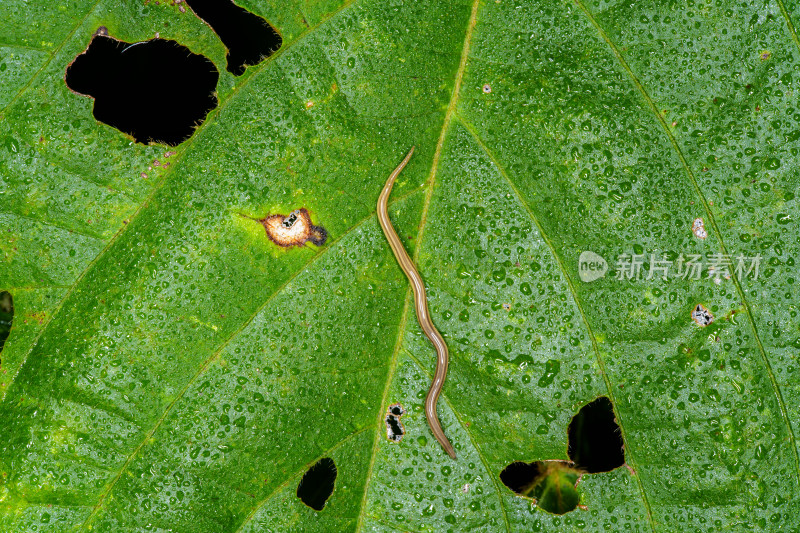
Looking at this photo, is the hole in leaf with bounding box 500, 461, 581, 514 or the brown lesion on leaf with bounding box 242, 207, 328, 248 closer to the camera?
the brown lesion on leaf with bounding box 242, 207, 328, 248

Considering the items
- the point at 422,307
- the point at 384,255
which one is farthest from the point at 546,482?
the point at 384,255

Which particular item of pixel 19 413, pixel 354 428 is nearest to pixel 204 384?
pixel 354 428

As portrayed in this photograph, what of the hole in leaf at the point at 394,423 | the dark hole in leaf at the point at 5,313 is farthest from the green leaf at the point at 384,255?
the dark hole in leaf at the point at 5,313

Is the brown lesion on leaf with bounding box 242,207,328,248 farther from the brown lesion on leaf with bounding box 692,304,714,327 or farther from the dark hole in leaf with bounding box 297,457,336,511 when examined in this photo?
the brown lesion on leaf with bounding box 692,304,714,327

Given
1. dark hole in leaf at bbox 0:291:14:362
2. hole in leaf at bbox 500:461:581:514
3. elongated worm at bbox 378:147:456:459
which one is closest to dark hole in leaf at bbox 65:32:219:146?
elongated worm at bbox 378:147:456:459

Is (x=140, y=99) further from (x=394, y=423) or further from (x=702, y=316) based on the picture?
(x=702, y=316)
